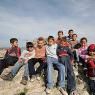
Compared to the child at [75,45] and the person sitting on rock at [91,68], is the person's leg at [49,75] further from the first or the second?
the child at [75,45]

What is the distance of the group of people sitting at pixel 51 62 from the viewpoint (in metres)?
14.1

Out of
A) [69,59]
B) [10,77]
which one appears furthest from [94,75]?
[10,77]

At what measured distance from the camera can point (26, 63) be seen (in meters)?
14.7

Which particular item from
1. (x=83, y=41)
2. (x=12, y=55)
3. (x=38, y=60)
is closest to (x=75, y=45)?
(x=83, y=41)

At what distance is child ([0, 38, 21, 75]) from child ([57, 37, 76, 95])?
3.07 meters

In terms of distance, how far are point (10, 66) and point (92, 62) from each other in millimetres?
5843

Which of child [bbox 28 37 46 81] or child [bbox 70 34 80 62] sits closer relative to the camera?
child [bbox 28 37 46 81]

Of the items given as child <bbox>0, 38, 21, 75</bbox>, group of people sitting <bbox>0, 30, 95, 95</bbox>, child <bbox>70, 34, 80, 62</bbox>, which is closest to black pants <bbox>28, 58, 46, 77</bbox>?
group of people sitting <bbox>0, 30, 95, 95</bbox>

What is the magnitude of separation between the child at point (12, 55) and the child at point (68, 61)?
3068 millimetres

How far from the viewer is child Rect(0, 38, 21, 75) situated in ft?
52.9

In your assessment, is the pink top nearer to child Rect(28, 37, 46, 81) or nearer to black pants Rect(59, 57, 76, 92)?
child Rect(28, 37, 46, 81)

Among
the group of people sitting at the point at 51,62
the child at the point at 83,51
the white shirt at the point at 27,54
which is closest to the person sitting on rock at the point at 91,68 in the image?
the group of people sitting at the point at 51,62

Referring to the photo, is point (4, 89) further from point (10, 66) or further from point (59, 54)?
point (59, 54)

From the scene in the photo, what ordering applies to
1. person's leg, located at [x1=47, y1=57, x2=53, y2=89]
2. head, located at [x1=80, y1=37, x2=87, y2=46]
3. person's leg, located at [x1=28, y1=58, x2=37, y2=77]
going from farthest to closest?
head, located at [x1=80, y1=37, x2=87, y2=46], person's leg, located at [x1=28, y1=58, x2=37, y2=77], person's leg, located at [x1=47, y1=57, x2=53, y2=89]
